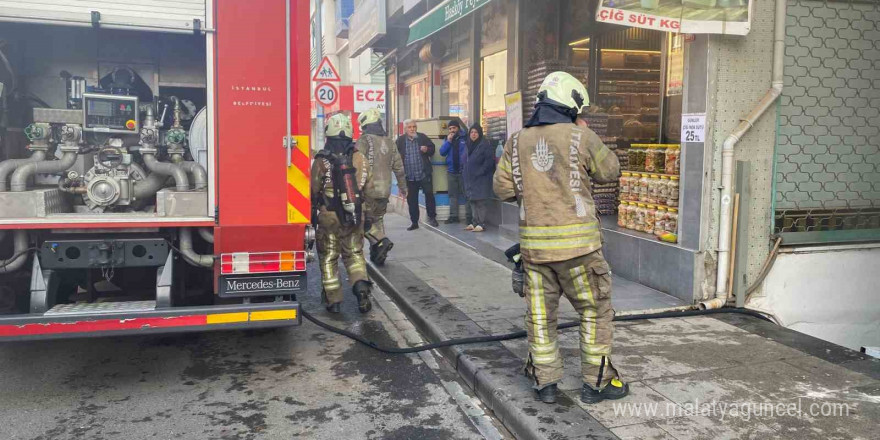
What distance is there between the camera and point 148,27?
4.70 m

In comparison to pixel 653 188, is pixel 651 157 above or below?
above

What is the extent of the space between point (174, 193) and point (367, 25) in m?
13.4

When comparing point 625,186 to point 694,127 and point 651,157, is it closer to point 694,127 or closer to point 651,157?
point 651,157

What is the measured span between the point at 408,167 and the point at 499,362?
680 centimetres

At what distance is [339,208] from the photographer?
21.8ft

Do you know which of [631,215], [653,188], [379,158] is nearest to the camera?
[653,188]

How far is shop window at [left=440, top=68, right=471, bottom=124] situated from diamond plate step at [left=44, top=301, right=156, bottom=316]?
30.2ft

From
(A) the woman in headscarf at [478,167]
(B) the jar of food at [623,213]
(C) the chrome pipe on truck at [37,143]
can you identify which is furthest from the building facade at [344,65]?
(B) the jar of food at [623,213]

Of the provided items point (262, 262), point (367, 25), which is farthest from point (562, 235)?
point (367, 25)

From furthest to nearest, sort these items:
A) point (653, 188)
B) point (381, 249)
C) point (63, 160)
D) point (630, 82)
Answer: point (630, 82) < point (381, 249) < point (653, 188) < point (63, 160)

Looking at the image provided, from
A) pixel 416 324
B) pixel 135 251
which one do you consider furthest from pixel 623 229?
pixel 135 251

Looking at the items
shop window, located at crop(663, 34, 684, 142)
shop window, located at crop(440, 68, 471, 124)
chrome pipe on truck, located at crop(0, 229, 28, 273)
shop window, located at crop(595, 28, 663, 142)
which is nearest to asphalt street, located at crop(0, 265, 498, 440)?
chrome pipe on truck, located at crop(0, 229, 28, 273)

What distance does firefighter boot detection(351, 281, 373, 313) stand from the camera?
693 centimetres

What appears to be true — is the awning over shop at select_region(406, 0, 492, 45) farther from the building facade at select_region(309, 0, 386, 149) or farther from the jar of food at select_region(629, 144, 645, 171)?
the jar of food at select_region(629, 144, 645, 171)
